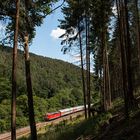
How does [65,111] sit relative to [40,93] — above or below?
below

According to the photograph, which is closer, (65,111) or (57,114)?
(57,114)

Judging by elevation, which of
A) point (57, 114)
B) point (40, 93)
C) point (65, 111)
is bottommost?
point (57, 114)

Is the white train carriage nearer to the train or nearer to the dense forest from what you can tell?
the train

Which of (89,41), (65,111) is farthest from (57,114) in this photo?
(89,41)

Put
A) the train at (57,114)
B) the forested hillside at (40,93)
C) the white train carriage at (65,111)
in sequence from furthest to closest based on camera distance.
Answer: the white train carriage at (65,111)
the forested hillside at (40,93)
the train at (57,114)

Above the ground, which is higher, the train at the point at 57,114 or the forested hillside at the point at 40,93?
the forested hillside at the point at 40,93

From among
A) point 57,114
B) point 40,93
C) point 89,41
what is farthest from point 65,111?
point 89,41

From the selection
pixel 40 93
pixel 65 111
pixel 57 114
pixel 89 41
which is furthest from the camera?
pixel 40 93

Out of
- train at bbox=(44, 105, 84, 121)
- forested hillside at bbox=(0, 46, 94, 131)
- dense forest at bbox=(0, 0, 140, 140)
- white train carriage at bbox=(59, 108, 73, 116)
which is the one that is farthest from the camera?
white train carriage at bbox=(59, 108, 73, 116)

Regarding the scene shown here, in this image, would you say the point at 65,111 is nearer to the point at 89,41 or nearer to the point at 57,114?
the point at 57,114

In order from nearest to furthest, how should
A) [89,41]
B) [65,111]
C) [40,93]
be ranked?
[89,41]
[65,111]
[40,93]

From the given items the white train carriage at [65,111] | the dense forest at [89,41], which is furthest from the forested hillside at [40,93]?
the white train carriage at [65,111]

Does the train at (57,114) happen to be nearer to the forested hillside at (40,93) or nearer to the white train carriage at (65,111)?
the white train carriage at (65,111)

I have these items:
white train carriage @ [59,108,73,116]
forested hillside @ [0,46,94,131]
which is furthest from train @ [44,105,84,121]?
forested hillside @ [0,46,94,131]
